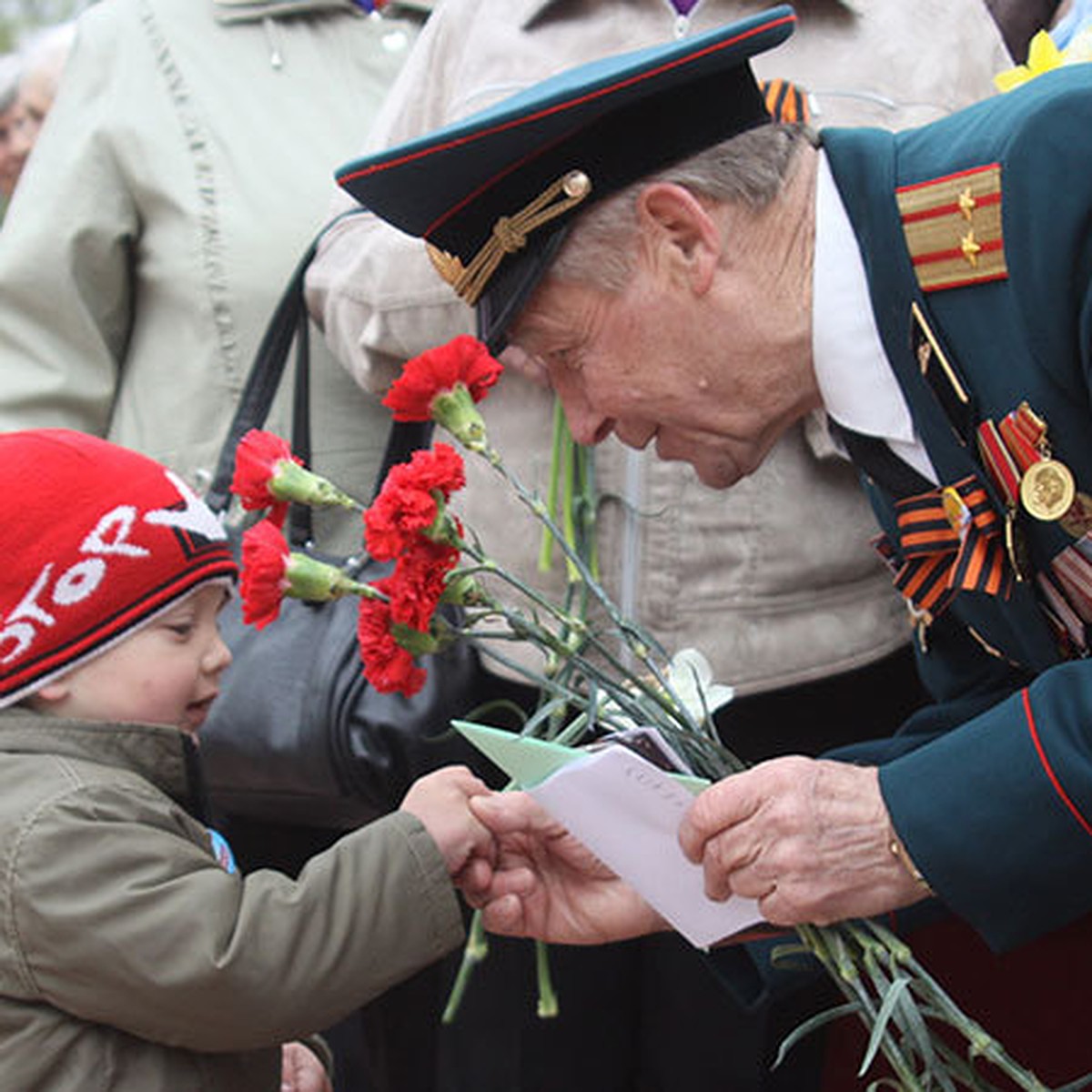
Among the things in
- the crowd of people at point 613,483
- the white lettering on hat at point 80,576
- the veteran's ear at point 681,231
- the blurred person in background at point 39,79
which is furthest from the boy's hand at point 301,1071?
the blurred person in background at point 39,79

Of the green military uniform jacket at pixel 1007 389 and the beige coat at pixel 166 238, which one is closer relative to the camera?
the green military uniform jacket at pixel 1007 389

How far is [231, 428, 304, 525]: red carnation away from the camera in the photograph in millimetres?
1774

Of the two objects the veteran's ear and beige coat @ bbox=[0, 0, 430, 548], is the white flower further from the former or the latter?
beige coat @ bbox=[0, 0, 430, 548]

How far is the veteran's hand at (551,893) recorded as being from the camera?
202 cm

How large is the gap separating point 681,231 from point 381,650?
53 centimetres

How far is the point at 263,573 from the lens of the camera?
1.72 metres

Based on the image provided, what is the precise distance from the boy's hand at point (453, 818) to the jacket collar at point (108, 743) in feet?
0.88

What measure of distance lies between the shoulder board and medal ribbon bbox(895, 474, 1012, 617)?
0.66ft

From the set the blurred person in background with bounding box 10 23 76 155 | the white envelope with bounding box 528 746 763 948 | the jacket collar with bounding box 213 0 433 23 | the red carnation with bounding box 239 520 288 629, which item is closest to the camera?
the white envelope with bounding box 528 746 763 948

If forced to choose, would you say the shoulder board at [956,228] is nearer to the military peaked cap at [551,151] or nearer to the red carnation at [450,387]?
the military peaked cap at [551,151]

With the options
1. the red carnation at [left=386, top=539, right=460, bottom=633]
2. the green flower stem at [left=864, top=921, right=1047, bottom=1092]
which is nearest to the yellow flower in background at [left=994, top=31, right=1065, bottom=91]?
the red carnation at [left=386, top=539, right=460, bottom=633]

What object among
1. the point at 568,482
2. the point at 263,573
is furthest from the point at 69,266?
the point at 263,573

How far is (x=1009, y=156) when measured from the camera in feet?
5.27

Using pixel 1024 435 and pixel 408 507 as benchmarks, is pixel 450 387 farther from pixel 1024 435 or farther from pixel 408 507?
pixel 1024 435
